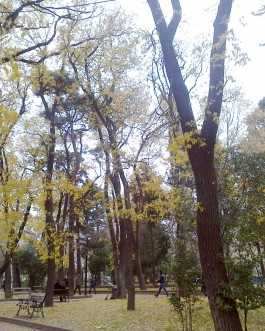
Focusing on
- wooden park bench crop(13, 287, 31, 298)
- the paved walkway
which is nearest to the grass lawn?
the paved walkway

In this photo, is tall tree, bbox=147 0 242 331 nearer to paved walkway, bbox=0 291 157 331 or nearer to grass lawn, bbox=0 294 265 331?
grass lawn, bbox=0 294 265 331

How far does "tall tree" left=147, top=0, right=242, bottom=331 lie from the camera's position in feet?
21.2

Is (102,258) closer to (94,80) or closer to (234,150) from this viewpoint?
(94,80)

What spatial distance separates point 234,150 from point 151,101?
35.2 ft

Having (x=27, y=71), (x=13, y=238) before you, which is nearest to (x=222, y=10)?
(x=27, y=71)

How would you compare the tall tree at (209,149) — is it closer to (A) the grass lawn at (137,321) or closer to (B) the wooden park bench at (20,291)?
(A) the grass lawn at (137,321)

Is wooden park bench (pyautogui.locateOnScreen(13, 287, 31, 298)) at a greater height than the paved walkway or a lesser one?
greater

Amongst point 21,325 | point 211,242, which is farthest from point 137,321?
point 211,242

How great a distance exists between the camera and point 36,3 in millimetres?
7086

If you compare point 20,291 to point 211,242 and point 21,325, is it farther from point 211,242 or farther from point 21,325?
point 211,242

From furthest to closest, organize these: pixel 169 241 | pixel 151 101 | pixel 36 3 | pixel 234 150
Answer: pixel 169 241
pixel 151 101
pixel 234 150
pixel 36 3

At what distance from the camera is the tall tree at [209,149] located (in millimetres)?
6465

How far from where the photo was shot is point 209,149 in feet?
23.6

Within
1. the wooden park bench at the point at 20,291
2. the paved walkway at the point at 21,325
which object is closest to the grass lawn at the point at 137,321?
the paved walkway at the point at 21,325
